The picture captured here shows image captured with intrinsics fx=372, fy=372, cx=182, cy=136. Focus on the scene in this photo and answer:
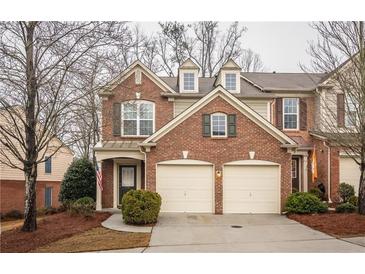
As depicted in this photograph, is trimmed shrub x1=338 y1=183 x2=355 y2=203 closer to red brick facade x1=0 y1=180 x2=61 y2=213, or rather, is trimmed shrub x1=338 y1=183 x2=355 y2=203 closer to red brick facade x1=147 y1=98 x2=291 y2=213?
red brick facade x1=147 y1=98 x2=291 y2=213

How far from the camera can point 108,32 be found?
36.4ft

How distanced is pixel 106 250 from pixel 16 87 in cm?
538

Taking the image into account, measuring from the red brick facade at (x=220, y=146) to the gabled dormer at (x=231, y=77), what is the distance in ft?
12.1

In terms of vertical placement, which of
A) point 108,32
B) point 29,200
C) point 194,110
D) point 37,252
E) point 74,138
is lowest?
point 37,252

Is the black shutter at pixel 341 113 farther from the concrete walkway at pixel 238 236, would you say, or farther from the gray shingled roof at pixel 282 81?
the gray shingled roof at pixel 282 81

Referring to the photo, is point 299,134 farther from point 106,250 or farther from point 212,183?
point 106,250

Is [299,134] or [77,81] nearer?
[77,81]

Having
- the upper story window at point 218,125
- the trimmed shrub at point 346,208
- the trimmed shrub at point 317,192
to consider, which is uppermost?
the upper story window at point 218,125

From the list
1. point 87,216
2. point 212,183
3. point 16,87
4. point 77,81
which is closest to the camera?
point 16,87

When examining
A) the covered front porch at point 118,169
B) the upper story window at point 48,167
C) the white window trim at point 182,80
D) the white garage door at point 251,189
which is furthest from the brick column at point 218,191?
the upper story window at point 48,167

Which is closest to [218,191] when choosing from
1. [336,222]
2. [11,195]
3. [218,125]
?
[218,125]

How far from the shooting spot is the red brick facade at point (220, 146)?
1532 centimetres

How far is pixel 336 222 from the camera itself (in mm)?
12555

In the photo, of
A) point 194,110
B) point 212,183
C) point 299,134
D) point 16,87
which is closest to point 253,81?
point 299,134
